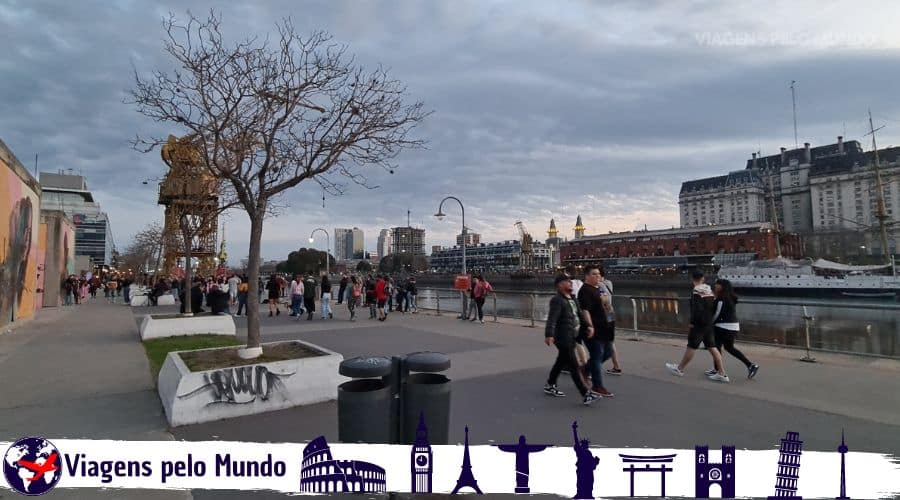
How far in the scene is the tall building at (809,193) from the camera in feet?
358

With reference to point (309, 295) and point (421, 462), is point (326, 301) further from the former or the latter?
point (421, 462)

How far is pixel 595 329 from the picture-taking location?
6.77 m

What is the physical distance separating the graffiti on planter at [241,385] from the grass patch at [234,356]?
72 cm

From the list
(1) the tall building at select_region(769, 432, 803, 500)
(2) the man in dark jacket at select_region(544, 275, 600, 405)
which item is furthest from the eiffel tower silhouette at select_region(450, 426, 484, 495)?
(2) the man in dark jacket at select_region(544, 275, 600, 405)

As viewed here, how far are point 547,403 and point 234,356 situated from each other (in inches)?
186

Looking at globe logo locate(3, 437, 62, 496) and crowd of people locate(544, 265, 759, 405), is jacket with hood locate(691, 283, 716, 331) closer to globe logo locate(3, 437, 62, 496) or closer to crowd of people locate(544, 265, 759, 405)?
crowd of people locate(544, 265, 759, 405)

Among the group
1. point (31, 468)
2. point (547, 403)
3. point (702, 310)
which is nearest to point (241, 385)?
point (31, 468)

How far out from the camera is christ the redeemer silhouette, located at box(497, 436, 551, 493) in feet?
12.7

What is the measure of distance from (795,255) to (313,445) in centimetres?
12459

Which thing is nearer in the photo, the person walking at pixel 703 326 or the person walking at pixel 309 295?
the person walking at pixel 703 326

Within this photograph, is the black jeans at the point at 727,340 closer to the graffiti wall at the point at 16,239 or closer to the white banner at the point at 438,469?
the white banner at the point at 438,469

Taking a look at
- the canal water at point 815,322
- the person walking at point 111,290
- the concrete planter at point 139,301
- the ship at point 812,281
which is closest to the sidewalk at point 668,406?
the canal water at point 815,322

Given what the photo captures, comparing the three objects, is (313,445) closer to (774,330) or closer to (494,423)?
(494,423)

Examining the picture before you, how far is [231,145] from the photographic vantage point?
7.94 m
